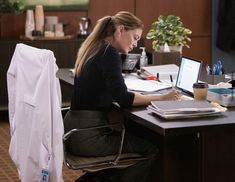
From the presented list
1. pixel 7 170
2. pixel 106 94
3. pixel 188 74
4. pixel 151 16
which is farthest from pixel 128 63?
pixel 151 16

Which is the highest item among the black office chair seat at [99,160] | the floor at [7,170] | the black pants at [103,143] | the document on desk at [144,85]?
the document on desk at [144,85]

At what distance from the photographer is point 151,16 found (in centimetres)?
656

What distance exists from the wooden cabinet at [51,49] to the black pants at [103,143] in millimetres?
2493

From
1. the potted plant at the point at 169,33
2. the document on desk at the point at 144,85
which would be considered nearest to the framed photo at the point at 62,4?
the potted plant at the point at 169,33

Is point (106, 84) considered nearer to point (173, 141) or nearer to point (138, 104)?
point (138, 104)

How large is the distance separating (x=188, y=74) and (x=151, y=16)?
3178 mm

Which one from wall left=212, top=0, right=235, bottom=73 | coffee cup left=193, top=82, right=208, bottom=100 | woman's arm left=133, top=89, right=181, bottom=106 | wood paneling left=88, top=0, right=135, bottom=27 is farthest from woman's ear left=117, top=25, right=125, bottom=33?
wall left=212, top=0, right=235, bottom=73

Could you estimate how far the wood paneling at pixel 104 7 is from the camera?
20.7 feet

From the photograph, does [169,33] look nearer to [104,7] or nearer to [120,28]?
[120,28]

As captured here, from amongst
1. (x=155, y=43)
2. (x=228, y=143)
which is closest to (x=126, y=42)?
(x=228, y=143)

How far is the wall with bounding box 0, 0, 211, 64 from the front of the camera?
19.7 ft

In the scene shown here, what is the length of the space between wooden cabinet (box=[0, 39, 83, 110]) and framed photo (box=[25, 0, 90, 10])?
54 centimetres

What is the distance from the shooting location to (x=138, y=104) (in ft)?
10.0

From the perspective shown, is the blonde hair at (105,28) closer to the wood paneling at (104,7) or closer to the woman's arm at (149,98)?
the woman's arm at (149,98)
